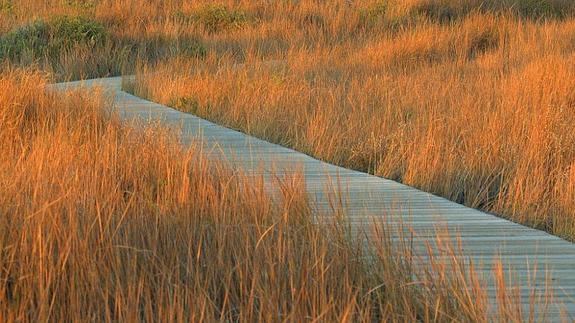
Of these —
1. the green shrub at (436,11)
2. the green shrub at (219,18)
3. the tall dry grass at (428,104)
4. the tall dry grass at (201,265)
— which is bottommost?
the tall dry grass at (201,265)

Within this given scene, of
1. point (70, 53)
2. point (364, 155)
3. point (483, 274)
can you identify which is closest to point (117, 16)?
point (70, 53)

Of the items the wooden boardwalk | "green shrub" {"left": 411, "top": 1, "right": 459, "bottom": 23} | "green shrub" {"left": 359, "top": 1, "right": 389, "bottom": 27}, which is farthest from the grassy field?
"green shrub" {"left": 411, "top": 1, "right": 459, "bottom": 23}

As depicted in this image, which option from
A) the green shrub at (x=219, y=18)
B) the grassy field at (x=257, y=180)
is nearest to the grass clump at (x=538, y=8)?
the grassy field at (x=257, y=180)

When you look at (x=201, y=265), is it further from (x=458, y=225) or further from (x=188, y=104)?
(x=188, y=104)

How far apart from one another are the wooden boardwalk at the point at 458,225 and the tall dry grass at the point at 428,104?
58cm

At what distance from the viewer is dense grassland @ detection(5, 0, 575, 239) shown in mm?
A: 6371

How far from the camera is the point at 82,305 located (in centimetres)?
300

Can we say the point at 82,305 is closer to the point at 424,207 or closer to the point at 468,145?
the point at 424,207

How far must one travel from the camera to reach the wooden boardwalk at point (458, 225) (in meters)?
3.50

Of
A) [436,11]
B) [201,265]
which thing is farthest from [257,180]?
[436,11]

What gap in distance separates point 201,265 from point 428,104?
5704mm

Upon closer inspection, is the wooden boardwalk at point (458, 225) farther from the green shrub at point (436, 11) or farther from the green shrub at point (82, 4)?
the green shrub at point (436, 11)

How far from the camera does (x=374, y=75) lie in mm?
11664

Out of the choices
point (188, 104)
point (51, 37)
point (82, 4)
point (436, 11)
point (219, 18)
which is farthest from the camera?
point (436, 11)
